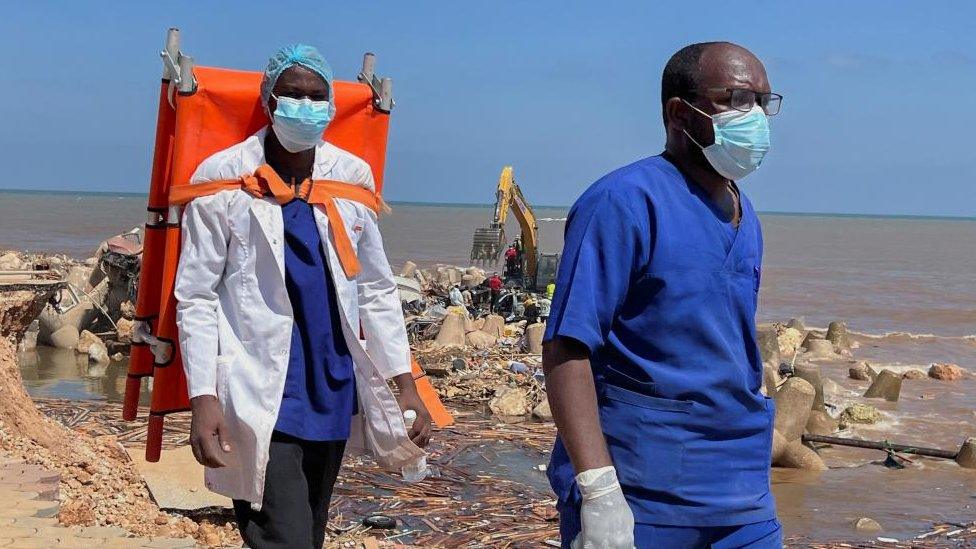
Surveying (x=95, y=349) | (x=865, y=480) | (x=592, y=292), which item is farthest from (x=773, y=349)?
(x=592, y=292)

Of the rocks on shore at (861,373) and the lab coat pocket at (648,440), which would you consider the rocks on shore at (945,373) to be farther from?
the lab coat pocket at (648,440)

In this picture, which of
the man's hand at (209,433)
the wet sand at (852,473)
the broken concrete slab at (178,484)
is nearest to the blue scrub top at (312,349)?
the man's hand at (209,433)

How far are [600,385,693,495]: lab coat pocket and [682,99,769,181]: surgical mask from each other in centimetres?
57

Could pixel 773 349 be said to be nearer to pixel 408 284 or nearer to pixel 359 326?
pixel 408 284

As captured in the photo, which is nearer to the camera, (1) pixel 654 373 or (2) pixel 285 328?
(1) pixel 654 373

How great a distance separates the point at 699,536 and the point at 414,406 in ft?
4.05

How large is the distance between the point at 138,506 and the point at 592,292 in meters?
3.82

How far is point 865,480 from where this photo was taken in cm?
902

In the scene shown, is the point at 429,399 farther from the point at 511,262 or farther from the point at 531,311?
the point at 511,262

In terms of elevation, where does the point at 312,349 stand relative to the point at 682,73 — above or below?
below

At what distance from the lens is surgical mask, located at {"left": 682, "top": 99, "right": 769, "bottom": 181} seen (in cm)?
267

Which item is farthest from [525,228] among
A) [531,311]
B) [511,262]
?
[531,311]

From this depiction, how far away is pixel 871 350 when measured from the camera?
62.4ft

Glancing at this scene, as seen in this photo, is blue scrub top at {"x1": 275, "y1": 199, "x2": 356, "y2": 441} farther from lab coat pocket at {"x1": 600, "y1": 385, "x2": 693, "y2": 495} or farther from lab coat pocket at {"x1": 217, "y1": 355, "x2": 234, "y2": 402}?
lab coat pocket at {"x1": 600, "y1": 385, "x2": 693, "y2": 495}
